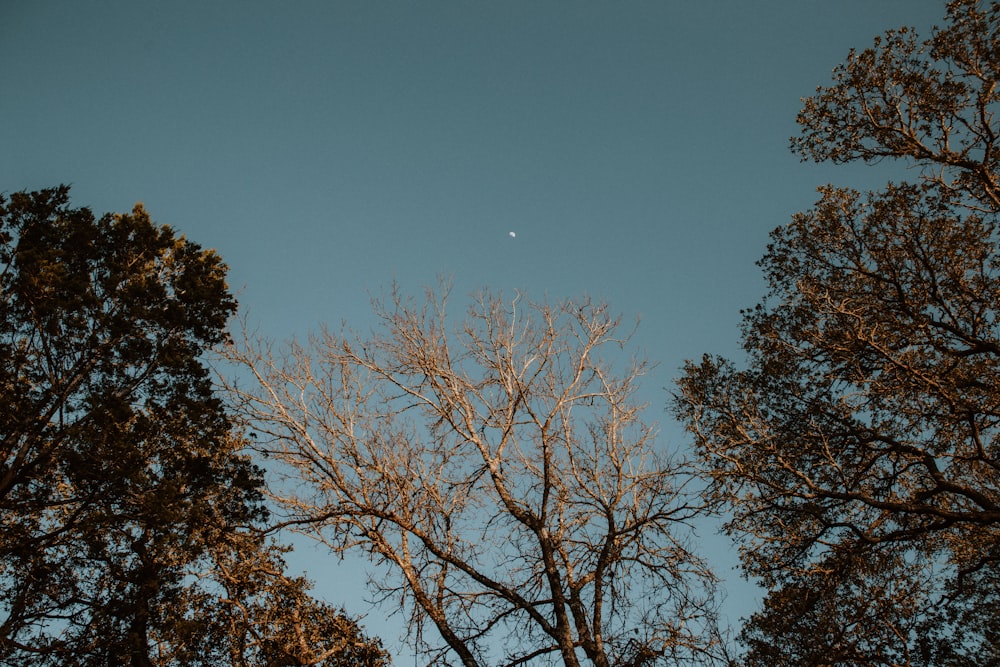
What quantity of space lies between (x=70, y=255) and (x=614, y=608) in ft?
32.8

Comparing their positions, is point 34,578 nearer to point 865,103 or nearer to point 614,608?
point 614,608

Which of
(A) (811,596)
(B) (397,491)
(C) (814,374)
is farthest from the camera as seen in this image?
(C) (814,374)

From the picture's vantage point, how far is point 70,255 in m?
10.6

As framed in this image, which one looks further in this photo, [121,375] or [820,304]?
[121,375]

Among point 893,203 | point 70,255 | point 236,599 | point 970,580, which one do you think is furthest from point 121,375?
point 970,580

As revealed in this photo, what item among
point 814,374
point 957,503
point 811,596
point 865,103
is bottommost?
point 811,596

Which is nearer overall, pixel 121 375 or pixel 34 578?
pixel 34 578

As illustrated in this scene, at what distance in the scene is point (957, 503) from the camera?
349 inches

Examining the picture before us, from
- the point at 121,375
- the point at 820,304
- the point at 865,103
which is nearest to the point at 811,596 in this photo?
the point at 820,304

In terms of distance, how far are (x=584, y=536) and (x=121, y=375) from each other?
7523 millimetres

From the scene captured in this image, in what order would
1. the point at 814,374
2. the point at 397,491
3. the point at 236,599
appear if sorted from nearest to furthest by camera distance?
the point at 397,491, the point at 814,374, the point at 236,599

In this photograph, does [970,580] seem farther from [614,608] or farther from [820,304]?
[614,608]

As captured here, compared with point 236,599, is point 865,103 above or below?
above

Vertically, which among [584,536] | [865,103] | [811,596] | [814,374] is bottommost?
[811,596]
